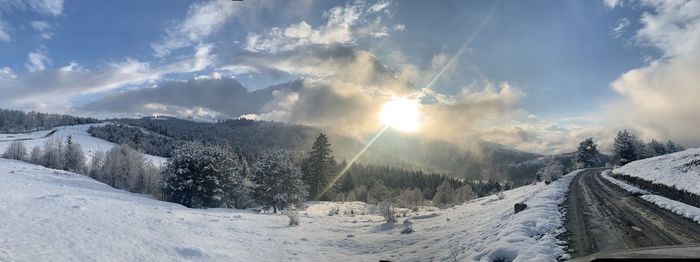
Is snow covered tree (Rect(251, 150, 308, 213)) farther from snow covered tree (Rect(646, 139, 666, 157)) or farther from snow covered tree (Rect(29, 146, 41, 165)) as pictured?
snow covered tree (Rect(646, 139, 666, 157))

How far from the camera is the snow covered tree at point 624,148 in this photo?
9846 centimetres

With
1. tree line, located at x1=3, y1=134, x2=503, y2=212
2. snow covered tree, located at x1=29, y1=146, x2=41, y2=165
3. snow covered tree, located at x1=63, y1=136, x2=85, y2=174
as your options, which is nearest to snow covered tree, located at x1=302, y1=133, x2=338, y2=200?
tree line, located at x1=3, y1=134, x2=503, y2=212

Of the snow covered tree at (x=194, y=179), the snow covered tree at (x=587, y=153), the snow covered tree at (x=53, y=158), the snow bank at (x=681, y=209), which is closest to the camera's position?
the snow bank at (x=681, y=209)

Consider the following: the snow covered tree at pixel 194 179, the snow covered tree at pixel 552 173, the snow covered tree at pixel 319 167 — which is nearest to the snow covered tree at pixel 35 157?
the snow covered tree at pixel 194 179

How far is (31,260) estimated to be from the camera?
38.7ft

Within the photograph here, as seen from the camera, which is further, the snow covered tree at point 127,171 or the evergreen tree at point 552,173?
the snow covered tree at point 127,171

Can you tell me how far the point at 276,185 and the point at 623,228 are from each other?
5502 centimetres

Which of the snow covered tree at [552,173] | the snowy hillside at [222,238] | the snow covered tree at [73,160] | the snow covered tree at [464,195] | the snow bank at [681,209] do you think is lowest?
the snow covered tree at [464,195]

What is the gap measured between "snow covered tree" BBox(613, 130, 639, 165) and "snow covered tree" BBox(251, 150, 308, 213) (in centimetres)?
8226

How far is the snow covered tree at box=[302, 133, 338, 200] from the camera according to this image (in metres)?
85.2

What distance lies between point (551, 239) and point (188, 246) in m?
14.4

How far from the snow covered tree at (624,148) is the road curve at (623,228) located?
92529 mm

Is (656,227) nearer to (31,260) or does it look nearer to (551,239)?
(551,239)

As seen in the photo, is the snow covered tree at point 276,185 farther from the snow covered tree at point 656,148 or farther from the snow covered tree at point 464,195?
the snow covered tree at point 656,148
